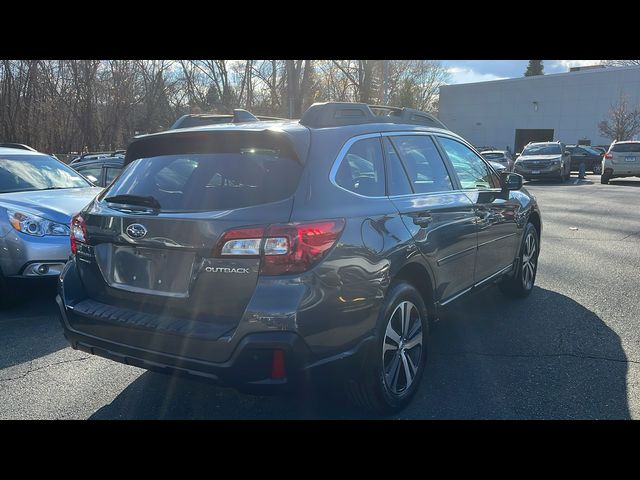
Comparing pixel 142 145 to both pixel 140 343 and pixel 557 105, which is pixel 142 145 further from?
pixel 557 105

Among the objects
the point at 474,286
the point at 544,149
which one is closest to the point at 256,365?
the point at 474,286

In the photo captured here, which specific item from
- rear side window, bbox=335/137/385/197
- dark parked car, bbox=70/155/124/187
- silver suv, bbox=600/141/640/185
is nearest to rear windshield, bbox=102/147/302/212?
rear side window, bbox=335/137/385/197

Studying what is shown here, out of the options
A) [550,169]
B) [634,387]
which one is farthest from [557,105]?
[634,387]

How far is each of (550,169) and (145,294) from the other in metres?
22.4

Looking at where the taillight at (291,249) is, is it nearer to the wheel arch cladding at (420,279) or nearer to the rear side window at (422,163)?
the wheel arch cladding at (420,279)

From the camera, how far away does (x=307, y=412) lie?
3.35 metres

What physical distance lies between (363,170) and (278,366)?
136cm

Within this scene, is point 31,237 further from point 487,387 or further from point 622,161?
point 622,161

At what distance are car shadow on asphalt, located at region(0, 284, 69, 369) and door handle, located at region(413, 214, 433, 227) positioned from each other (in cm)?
310

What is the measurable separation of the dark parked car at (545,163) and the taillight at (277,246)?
72.7 ft

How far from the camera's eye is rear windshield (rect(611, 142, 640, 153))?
68.3ft

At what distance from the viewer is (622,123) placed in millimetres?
39125

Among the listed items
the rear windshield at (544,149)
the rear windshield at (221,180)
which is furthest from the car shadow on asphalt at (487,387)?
the rear windshield at (544,149)
